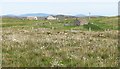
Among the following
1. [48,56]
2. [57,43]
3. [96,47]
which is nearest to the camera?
[48,56]

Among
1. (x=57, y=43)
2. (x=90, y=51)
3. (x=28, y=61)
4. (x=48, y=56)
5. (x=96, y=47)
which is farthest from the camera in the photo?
(x=57, y=43)

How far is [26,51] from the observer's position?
1177 cm

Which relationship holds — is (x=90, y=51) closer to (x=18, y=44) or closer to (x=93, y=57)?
→ (x=93, y=57)

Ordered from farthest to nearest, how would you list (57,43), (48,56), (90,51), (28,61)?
(57,43) < (90,51) < (48,56) < (28,61)

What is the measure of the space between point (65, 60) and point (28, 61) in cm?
133

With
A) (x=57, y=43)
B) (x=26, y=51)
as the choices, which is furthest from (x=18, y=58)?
(x=57, y=43)

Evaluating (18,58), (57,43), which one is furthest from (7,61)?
(57,43)

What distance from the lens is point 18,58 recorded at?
10500mm

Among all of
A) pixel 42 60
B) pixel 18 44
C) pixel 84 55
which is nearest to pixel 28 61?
pixel 42 60

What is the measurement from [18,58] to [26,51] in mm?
1294

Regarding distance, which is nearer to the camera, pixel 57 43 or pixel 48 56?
pixel 48 56

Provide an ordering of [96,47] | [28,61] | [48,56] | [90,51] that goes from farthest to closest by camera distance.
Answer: [96,47], [90,51], [48,56], [28,61]

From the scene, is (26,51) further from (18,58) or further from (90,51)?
(90,51)

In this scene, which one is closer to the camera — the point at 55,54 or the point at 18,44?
the point at 55,54
